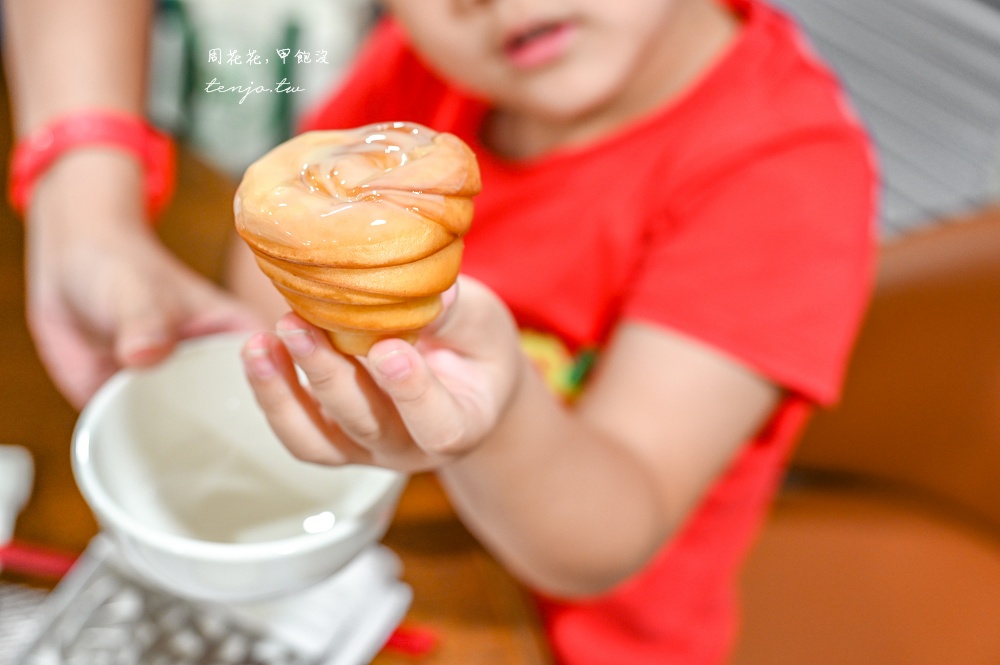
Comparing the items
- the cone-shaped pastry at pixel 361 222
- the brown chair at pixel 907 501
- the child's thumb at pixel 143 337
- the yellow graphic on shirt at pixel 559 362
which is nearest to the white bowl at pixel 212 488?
the child's thumb at pixel 143 337

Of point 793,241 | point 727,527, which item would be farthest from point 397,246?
point 727,527

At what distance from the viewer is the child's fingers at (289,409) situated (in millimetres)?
318

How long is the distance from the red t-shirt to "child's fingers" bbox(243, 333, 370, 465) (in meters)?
0.28

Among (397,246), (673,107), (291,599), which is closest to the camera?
(397,246)

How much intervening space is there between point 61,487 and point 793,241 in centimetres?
53

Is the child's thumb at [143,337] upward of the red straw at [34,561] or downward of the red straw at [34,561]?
upward

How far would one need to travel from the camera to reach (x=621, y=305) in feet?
2.14

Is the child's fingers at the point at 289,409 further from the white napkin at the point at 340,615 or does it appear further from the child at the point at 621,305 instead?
the white napkin at the point at 340,615

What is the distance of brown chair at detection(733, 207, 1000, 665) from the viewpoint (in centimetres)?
68

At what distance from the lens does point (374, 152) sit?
10.5 inches

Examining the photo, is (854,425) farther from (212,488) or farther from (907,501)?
(212,488)

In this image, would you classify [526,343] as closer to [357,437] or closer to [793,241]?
[793,241]

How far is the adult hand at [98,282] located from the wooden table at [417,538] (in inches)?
0.8

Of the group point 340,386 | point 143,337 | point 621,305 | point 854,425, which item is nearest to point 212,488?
point 143,337
